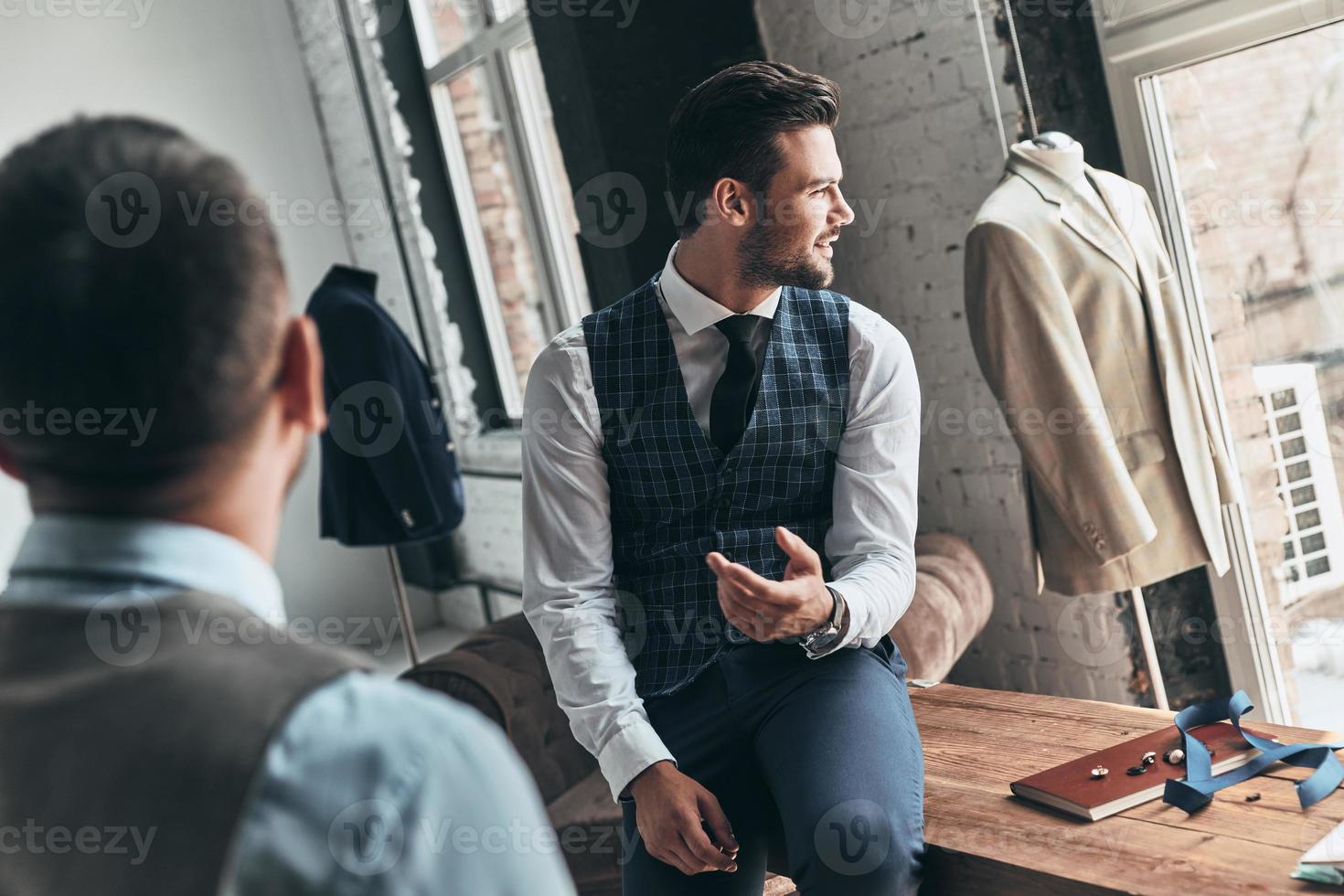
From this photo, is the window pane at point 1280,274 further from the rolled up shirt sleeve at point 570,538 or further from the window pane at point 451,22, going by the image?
the window pane at point 451,22

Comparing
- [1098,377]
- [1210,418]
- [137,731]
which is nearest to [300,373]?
[137,731]

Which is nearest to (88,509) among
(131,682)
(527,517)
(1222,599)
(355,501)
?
(131,682)

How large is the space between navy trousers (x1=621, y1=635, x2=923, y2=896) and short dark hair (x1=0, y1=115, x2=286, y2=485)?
3.16ft

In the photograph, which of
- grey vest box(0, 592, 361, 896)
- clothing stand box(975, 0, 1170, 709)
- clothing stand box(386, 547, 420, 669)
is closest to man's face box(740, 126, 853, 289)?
clothing stand box(975, 0, 1170, 709)

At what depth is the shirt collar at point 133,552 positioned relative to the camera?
23.3 inches

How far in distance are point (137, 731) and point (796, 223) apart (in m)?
1.30

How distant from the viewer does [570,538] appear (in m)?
1.63

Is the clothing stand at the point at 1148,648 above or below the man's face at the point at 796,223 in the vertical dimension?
below

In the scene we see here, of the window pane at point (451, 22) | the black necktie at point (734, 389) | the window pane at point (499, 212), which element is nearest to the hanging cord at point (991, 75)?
the black necktie at point (734, 389)

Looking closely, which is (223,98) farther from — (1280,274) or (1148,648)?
(1148,648)

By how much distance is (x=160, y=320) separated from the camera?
22.9 inches

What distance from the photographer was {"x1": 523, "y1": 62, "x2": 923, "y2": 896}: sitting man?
148cm

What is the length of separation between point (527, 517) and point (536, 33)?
1713 mm

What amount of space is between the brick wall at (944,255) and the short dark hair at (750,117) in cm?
96
